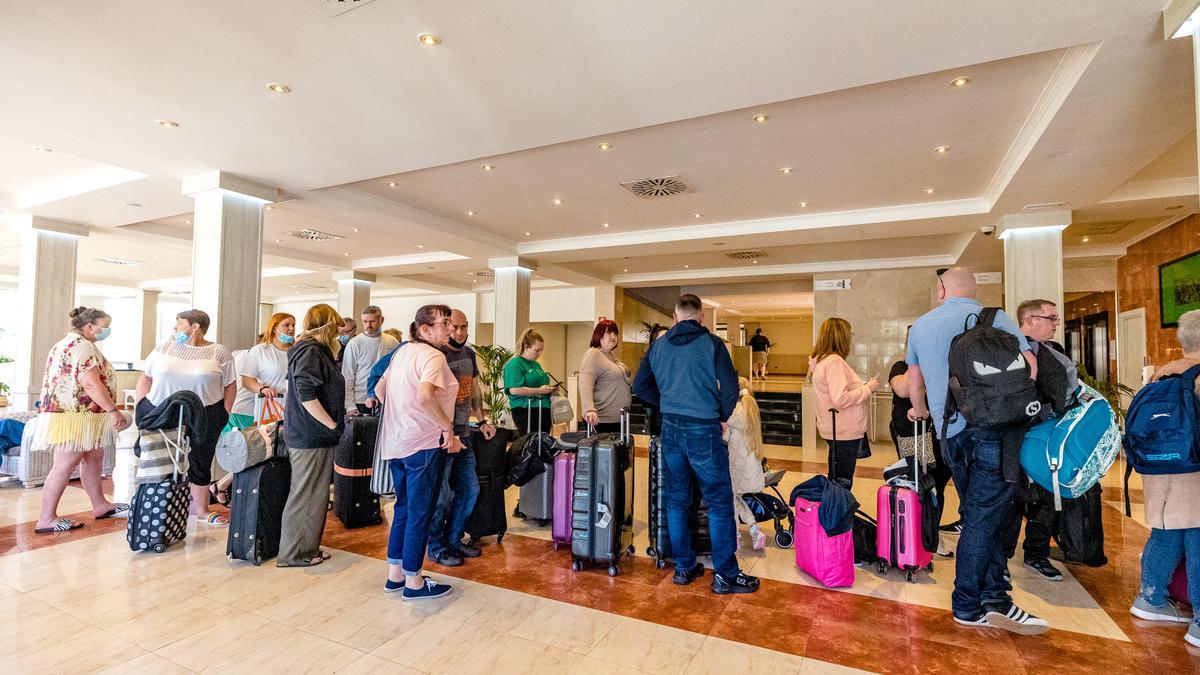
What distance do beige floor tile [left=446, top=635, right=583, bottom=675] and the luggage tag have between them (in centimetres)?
90

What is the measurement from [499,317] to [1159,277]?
9.91m

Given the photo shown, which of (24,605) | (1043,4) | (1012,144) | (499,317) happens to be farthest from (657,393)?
(499,317)

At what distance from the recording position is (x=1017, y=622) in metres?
2.70

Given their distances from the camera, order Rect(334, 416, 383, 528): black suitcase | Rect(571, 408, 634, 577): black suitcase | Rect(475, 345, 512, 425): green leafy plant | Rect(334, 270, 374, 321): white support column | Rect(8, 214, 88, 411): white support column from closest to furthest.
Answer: Rect(571, 408, 634, 577): black suitcase → Rect(334, 416, 383, 528): black suitcase → Rect(475, 345, 512, 425): green leafy plant → Rect(8, 214, 88, 411): white support column → Rect(334, 270, 374, 321): white support column

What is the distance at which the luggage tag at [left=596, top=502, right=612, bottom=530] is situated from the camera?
A: 337cm

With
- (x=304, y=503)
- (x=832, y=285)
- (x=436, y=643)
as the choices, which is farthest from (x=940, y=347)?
(x=832, y=285)

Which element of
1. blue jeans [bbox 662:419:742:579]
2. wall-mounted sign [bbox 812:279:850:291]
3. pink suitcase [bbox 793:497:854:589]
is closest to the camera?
blue jeans [bbox 662:419:742:579]

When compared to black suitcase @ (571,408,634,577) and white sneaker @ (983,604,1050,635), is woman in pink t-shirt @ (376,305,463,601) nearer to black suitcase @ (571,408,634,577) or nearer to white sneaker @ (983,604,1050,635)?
black suitcase @ (571,408,634,577)

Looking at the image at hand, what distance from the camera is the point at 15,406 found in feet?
24.1

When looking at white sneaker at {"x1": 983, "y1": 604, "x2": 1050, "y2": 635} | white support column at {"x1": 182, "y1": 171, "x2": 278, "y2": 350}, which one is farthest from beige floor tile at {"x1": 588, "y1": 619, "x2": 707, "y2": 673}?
white support column at {"x1": 182, "y1": 171, "x2": 278, "y2": 350}

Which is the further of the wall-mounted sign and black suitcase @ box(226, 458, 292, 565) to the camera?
the wall-mounted sign

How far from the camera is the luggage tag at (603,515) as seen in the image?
3.37m

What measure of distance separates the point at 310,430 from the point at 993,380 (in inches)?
142

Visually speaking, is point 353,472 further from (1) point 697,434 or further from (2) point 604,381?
(1) point 697,434
